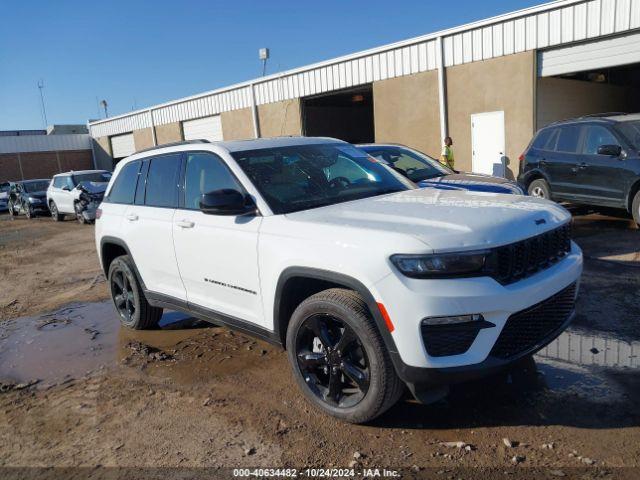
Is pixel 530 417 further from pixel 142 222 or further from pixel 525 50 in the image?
pixel 525 50

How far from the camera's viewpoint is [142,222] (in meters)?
4.97

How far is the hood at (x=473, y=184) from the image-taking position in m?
6.91

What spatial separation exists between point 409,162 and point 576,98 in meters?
9.67

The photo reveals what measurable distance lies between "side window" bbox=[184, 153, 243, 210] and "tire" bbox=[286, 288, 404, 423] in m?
1.19

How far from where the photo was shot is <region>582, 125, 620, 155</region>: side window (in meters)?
9.09

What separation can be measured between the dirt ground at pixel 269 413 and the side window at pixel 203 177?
144 centimetres

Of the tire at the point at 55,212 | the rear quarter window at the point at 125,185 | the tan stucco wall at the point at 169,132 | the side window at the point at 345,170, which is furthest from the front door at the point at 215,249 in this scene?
the tan stucco wall at the point at 169,132

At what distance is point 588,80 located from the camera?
1644cm

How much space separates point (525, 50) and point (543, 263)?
38.7ft

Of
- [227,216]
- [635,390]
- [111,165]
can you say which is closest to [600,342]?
[635,390]

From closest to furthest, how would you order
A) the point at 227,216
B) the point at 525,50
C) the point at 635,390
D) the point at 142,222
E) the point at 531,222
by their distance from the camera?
the point at 531,222, the point at 635,390, the point at 227,216, the point at 142,222, the point at 525,50

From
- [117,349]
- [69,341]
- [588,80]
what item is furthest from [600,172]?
[588,80]

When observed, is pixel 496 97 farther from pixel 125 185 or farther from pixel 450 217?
pixel 450 217

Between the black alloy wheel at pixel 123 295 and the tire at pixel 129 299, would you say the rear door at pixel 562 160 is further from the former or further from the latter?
the black alloy wheel at pixel 123 295
